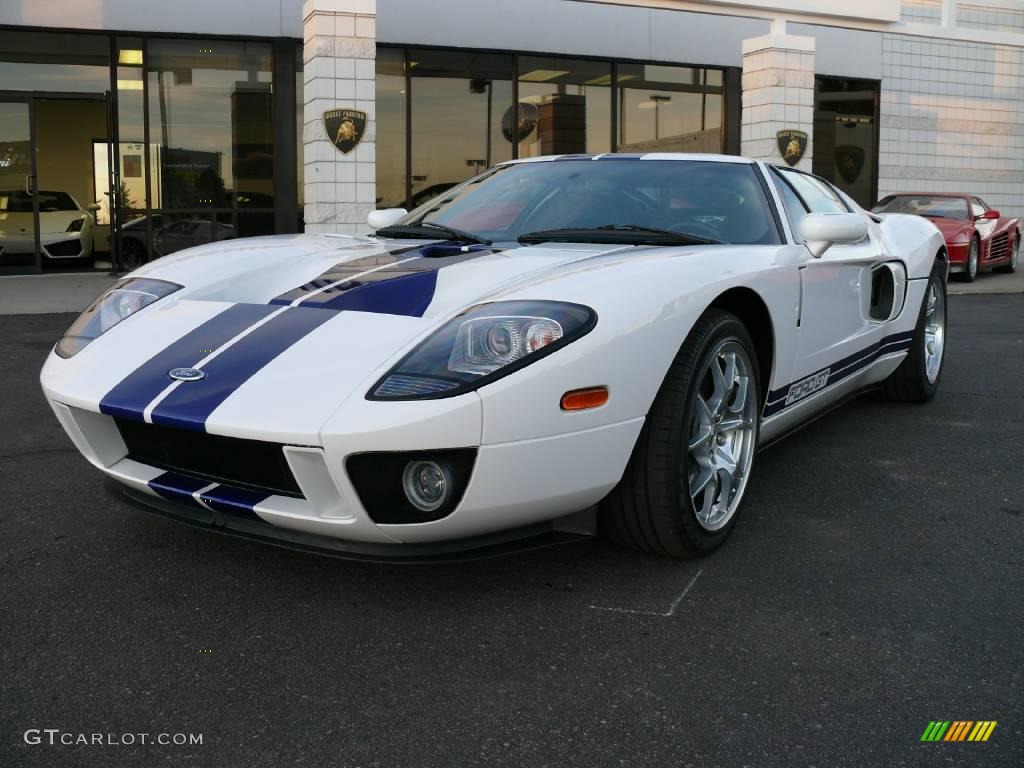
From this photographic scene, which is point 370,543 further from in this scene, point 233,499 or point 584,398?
point 584,398

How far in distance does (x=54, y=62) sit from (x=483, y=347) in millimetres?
13087

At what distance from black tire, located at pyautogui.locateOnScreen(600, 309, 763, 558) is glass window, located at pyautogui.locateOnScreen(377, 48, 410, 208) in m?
12.2

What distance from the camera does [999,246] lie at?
595 inches

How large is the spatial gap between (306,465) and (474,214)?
1.70 meters

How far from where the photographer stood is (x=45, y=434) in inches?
174

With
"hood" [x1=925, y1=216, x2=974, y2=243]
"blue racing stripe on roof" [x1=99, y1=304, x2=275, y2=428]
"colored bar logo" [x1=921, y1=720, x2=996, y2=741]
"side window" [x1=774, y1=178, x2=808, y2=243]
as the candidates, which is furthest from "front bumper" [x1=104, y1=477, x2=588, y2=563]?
"hood" [x1=925, y1=216, x2=974, y2=243]

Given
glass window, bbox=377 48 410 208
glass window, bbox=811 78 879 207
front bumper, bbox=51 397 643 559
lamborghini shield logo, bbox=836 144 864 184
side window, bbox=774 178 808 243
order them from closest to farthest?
front bumper, bbox=51 397 643 559 → side window, bbox=774 178 808 243 → glass window, bbox=377 48 410 208 → glass window, bbox=811 78 879 207 → lamborghini shield logo, bbox=836 144 864 184

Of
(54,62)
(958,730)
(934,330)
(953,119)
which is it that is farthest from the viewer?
(953,119)

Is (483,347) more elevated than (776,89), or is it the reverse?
(776,89)

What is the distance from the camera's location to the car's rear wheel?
46.1 feet

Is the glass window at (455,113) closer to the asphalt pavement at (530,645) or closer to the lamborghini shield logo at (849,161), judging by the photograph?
the lamborghini shield logo at (849,161)

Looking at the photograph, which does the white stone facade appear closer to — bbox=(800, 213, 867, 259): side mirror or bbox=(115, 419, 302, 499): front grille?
bbox=(800, 213, 867, 259): side mirror

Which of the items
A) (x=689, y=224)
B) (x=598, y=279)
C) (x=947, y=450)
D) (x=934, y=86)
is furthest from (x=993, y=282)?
(x=598, y=279)

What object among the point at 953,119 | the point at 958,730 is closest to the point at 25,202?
the point at 958,730
